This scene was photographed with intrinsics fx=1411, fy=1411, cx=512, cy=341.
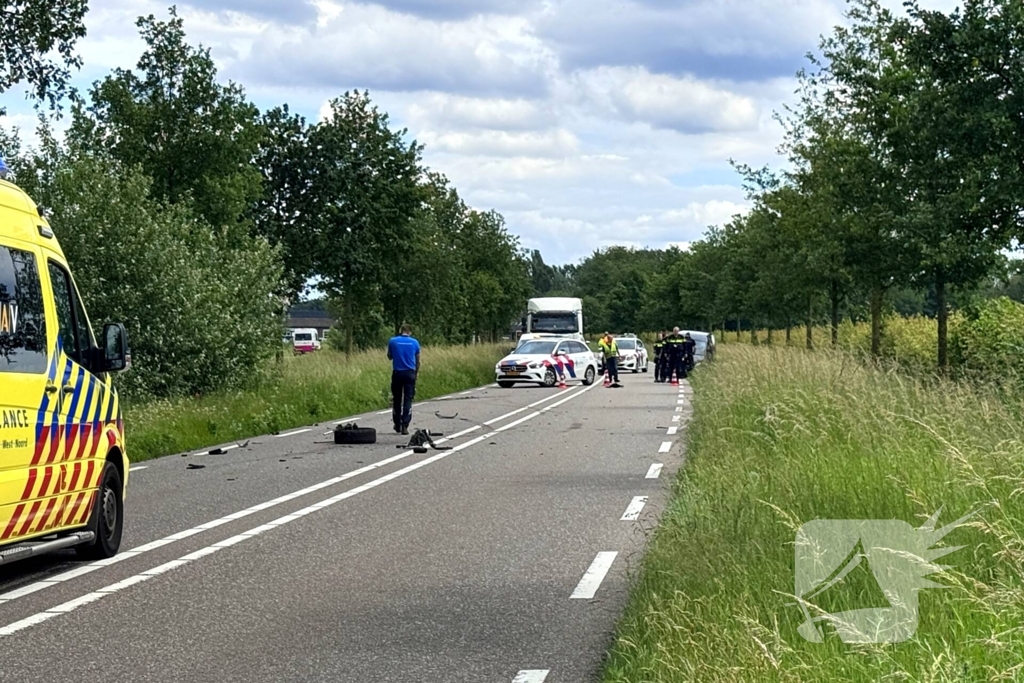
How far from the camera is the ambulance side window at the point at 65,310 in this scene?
9.74 m

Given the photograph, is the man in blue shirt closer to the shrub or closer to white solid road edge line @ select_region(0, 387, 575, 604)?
white solid road edge line @ select_region(0, 387, 575, 604)

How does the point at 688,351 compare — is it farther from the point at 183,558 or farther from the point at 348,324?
the point at 183,558

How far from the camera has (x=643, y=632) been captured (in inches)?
263

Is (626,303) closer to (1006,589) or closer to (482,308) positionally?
(482,308)

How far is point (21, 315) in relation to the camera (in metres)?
8.91

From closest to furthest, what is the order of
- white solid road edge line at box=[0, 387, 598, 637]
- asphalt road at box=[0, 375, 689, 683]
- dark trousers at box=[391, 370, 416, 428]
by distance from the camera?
asphalt road at box=[0, 375, 689, 683]
white solid road edge line at box=[0, 387, 598, 637]
dark trousers at box=[391, 370, 416, 428]

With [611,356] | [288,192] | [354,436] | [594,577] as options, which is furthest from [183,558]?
[288,192]

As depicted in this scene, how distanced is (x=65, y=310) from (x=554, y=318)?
4659cm

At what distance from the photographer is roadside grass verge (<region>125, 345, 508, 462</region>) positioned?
21202mm

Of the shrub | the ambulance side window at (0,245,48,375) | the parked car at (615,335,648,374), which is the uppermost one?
the ambulance side window at (0,245,48,375)

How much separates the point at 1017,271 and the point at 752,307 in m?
33.6

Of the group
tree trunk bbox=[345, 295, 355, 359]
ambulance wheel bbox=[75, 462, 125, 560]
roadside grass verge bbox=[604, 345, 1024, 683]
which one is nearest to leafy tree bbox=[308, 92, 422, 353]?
tree trunk bbox=[345, 295, 355, 359]

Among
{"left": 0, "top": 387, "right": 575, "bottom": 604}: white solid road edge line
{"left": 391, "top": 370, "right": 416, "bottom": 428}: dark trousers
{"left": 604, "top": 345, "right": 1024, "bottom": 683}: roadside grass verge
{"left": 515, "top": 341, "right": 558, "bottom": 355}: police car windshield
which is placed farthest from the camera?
{"left": 515, "top": 341, "right": 558, "bottom": 355}: police car windshield

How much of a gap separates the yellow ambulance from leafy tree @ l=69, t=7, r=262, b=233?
33.6 meters
